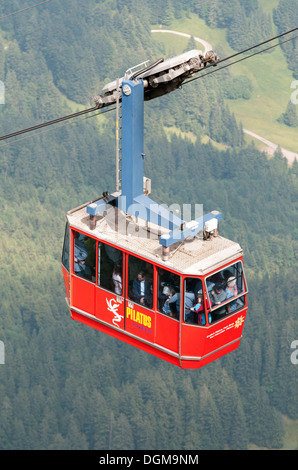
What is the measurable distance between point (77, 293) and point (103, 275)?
2.19 m

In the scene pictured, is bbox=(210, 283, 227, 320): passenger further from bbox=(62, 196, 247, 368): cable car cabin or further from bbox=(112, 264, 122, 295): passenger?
bbox=(112, 264, 122, 295): passenger

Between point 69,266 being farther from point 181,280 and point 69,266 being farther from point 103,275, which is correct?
point 181,280

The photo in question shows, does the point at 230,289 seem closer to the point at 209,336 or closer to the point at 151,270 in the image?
the point at 209,336

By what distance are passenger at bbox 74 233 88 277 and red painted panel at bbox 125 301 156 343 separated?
3145mm

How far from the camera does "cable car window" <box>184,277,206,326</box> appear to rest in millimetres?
48406

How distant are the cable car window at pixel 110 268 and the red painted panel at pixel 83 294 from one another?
93cm

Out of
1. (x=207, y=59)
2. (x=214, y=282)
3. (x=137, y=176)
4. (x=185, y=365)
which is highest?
(x=207, y=59)

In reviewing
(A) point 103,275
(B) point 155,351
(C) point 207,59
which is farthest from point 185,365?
(C) point 207,59

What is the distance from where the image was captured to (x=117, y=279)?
51031 mm

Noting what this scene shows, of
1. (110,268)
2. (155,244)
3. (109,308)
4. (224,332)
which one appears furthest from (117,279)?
(224,332)

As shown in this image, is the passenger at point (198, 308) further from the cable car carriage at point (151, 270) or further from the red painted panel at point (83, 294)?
the red painted panel at point (83, 294)

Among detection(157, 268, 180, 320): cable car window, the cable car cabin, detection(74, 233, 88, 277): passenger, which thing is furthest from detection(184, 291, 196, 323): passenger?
detection(74, 233, 88, 277): passenger

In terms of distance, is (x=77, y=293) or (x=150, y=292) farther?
(x=77, y=293)

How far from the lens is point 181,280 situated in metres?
48.2
